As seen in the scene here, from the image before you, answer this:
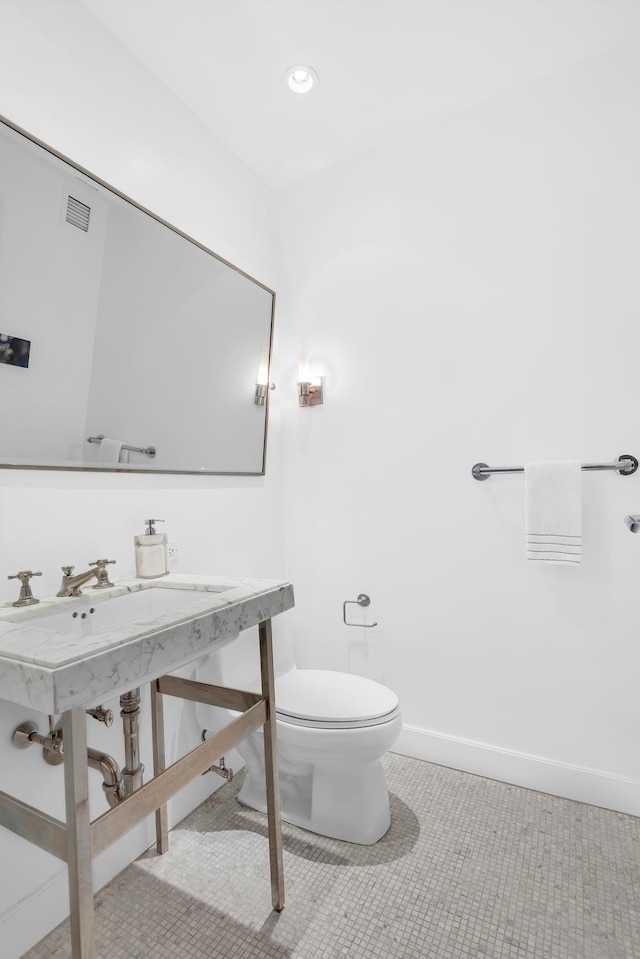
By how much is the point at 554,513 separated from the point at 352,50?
1631 millimetres

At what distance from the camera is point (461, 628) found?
185cm

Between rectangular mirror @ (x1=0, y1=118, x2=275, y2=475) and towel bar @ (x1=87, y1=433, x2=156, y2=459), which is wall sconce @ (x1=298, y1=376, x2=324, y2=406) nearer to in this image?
rectangular mirror @ (x1=0, y1=118, x2=275, y2=475)

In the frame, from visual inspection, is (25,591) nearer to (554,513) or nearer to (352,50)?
(554,513)

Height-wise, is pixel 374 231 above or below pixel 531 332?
above

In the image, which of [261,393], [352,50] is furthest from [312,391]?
[352,50]

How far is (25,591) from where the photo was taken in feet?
3.69

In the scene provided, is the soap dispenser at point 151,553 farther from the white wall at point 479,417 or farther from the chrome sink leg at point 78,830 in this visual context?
the white wall at point 479,417

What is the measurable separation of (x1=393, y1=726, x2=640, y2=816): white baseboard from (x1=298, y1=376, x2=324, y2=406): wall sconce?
1.38 meters

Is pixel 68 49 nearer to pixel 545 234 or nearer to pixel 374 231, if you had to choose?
pixel 374 231

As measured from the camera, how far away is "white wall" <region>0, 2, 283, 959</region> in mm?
1180

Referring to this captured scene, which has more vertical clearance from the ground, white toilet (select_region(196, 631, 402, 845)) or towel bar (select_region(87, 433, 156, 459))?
towel bar (select_region(87, 433, 156, 459))

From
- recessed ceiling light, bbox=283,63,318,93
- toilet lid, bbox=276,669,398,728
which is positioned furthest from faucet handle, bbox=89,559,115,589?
recessed ceiling light, bbox=283,63,318,93

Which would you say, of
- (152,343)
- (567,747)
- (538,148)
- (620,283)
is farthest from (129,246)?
(567,747)

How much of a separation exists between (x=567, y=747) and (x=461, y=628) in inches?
19.6
